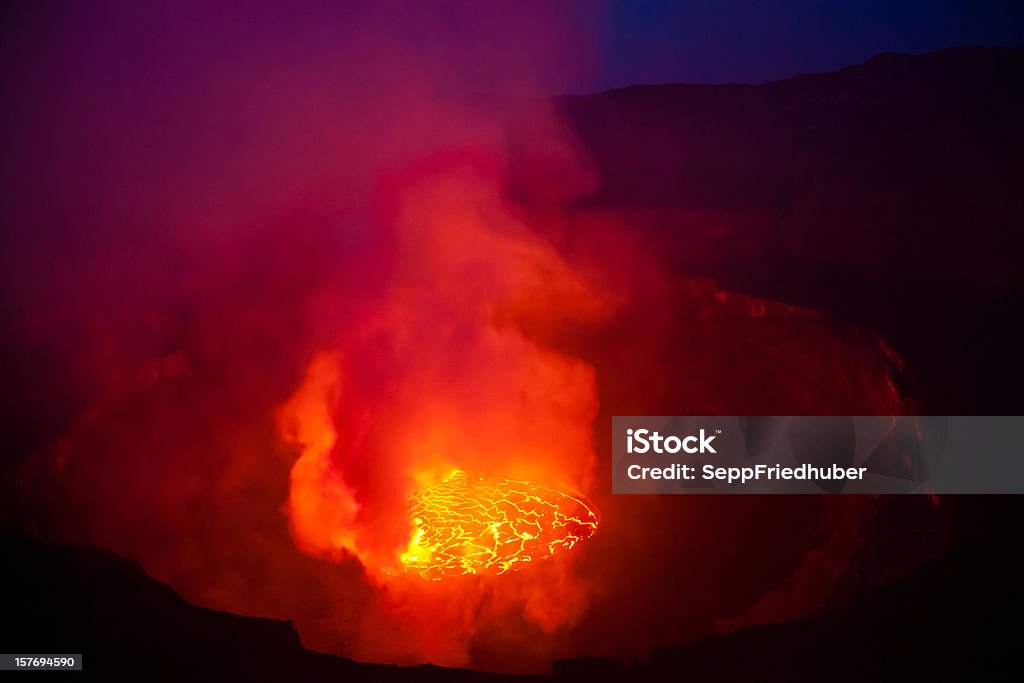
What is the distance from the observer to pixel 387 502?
7.32 meters

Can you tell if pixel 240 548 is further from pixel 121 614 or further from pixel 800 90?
pixel 800 90

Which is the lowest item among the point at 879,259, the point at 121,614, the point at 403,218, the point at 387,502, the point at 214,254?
the point at 121,614

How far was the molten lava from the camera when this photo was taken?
652 centimetres

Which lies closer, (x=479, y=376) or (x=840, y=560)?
(x=840, y=560)

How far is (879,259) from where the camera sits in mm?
7617

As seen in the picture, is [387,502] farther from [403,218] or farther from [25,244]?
[25,244]

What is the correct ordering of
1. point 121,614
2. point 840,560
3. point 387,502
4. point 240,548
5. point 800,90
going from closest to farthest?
point 121,614
point 840,560
point 240,548
point 387,502
point 800,90

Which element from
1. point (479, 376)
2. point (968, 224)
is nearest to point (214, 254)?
point (479, 376)

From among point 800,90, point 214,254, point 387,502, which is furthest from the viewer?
point 800,90

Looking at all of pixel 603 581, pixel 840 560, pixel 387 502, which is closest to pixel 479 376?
pixel 387 502

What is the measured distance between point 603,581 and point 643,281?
11.9 feet

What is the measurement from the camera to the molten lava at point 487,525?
652 centimetres

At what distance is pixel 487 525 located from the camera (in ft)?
23.0

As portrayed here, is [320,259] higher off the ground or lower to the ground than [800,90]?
lower
